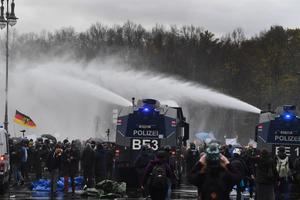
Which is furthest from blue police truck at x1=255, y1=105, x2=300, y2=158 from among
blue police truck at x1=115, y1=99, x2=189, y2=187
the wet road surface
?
blue police truck at x1=115, y1=99, x2=189, y2=187

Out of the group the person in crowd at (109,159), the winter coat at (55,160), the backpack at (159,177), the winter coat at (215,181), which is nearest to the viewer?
the winter coat at (215,181)

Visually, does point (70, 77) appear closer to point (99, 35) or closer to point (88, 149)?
point (88, 149)

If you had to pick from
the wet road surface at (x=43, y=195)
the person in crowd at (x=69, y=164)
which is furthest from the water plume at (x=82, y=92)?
the wet road surface at (x=43, y=195)

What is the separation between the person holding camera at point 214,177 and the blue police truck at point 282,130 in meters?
18.1

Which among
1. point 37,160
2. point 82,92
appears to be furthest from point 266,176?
point 82,92

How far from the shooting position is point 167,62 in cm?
8944

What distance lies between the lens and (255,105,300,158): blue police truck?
29034mm

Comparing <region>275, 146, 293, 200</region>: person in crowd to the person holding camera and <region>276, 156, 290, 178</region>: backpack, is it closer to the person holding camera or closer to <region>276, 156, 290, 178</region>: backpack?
<region>276, 156, 290, 178</region>: backpack

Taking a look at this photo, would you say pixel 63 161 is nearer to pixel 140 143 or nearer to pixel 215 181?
pixel 140 143

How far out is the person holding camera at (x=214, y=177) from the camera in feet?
36.2

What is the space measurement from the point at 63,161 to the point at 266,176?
995 cm

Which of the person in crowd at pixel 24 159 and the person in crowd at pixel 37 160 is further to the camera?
the person in crowd at pixel 37 160

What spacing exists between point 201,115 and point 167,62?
832cm

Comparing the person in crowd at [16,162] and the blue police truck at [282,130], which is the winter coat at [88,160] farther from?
the blue police truck at [282,130]
